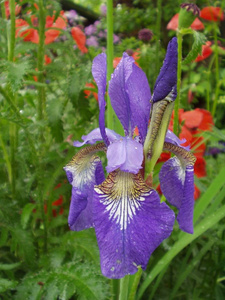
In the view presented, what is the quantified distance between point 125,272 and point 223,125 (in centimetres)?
204

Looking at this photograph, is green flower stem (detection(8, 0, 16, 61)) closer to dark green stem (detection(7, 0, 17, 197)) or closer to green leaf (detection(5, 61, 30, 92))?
dark green stem (detection(7, 0, 17, 197))

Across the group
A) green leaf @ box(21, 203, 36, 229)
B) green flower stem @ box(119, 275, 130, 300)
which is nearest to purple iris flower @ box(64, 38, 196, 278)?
green flower stem @ box(119, 275, 130, 300)

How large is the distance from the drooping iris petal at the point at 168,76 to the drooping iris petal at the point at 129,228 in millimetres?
143

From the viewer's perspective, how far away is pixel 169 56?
20.8 inches

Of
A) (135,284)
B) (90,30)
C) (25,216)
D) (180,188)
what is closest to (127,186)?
(180,188)

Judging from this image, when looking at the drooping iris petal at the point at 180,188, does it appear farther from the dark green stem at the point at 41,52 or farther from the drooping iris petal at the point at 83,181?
the dark green stem at the point at 41,52

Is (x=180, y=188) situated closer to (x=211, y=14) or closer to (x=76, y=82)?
(x=76, y=82)

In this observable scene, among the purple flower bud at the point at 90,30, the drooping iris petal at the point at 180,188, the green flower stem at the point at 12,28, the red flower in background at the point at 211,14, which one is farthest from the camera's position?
the purple flower bud at the point at 90,30

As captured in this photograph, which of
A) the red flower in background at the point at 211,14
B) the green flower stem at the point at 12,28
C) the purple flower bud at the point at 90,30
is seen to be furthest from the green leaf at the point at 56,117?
the purple flower bud at the point at 90,30

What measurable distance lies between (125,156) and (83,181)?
0.14 m

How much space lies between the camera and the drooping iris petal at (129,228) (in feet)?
1.56

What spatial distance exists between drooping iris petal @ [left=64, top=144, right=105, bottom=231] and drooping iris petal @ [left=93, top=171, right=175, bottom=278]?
112mm

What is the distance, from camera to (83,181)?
0.62 m

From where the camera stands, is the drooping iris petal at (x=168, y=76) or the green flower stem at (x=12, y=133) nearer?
the drooping iris petal at (x=168, y=76)
